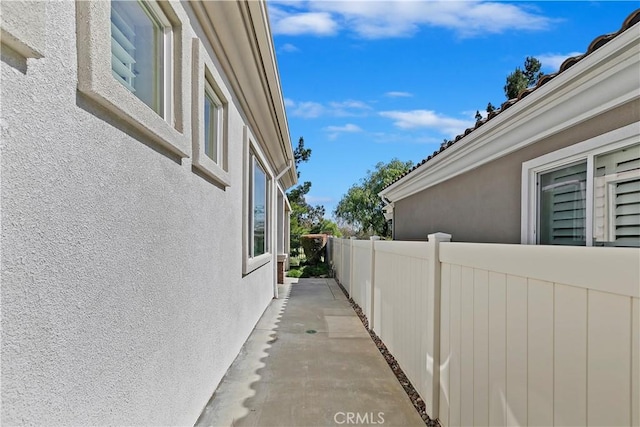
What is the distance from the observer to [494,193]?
5258mm

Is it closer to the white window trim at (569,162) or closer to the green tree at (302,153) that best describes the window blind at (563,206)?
the white window trim at (569,162)

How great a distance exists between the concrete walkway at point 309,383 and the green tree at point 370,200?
77.6ft

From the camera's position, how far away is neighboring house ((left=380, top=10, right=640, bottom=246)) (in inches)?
121

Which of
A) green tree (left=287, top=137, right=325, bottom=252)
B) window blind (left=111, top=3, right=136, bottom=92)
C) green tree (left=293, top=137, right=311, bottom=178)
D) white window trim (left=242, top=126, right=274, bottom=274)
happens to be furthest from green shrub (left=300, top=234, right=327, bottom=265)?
window blind (left=111, top=3, right=136, bottom=92)

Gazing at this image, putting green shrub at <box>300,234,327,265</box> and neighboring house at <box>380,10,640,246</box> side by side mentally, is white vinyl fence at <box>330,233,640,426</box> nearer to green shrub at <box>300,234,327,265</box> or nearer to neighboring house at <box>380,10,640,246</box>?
neighboring house at <box>380,10,640,246</box>

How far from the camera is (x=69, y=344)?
1564 millimetres

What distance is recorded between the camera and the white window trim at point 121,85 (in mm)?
1655

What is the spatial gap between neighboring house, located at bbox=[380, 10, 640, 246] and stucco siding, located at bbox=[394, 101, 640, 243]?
1 cm

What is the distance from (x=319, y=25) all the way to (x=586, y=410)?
6.46m

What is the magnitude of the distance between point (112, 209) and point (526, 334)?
2.37 m

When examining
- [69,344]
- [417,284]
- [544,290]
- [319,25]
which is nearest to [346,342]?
[417,284]

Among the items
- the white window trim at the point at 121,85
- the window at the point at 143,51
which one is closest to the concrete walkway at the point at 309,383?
the white window trim at the point at 121,85

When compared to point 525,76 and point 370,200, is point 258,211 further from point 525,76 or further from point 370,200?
point 370,200

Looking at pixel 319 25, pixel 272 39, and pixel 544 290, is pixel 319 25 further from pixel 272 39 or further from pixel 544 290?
pixel 544 290
